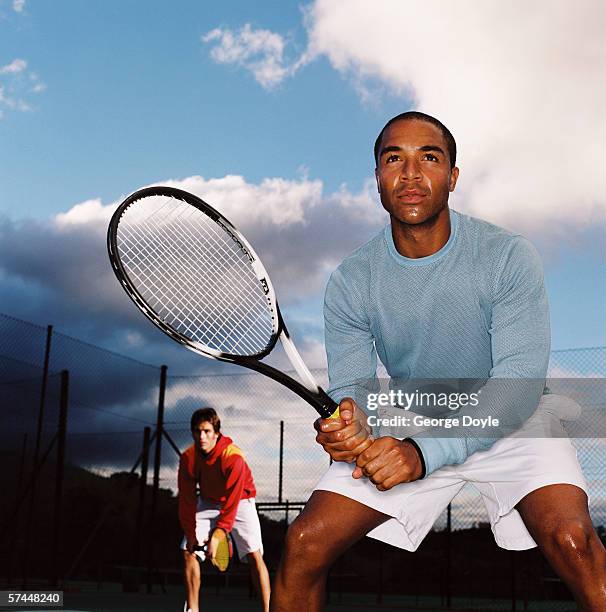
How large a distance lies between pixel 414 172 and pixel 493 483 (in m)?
0.99

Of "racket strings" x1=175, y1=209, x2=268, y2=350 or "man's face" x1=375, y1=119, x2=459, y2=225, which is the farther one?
"racket strings" x1=175, y1=209, x2=268, y2=350

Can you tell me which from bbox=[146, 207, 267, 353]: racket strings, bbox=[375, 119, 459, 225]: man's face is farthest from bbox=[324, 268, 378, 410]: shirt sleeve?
bbox=[146, 207, 267, 353]: racket strings

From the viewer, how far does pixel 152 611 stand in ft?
27.6

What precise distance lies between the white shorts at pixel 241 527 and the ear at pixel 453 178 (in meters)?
4.24

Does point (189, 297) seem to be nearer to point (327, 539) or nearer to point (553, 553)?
point (327, 539)

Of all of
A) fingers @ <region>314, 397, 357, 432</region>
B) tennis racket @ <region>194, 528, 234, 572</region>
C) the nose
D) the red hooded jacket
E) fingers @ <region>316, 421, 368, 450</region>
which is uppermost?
the nose

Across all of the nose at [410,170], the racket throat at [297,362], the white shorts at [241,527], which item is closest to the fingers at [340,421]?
the racket throat at [297,362]

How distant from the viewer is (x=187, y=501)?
6.80 metres

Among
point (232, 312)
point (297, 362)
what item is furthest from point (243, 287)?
point (297, 362)

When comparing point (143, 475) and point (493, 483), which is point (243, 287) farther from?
point (143, 475)

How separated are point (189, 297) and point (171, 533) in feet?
30.4

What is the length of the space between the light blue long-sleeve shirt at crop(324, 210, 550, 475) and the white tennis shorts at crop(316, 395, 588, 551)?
76 millimetres

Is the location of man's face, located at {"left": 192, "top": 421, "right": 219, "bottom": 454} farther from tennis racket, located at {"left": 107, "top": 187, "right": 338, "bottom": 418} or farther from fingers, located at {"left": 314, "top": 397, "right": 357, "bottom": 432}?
fingers, located at {"left": 314, "top": 397, "right": 357, "bottom": 432}

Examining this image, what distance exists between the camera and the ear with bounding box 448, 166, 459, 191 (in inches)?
116
